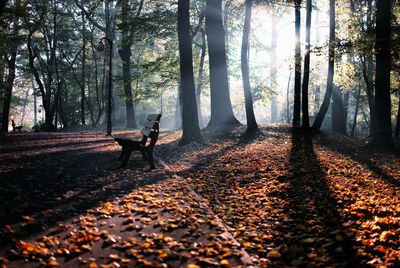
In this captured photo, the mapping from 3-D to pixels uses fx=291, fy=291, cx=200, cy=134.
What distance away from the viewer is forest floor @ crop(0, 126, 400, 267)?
3.18 m

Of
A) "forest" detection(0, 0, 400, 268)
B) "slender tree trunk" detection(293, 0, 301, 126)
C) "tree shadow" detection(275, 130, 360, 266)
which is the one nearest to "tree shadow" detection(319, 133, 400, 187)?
"forest" detection(0, 0, 400, 268)

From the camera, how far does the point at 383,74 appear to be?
33.1ft

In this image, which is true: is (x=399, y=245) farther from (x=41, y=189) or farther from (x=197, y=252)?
(x=41, y=189)

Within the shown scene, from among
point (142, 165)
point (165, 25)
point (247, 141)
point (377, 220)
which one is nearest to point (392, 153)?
point (247, 141)

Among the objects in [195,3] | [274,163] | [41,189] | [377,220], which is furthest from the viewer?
[195,3]

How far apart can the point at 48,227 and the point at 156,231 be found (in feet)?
4.37

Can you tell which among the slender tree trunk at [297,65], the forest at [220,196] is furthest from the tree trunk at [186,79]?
the slender tree trunk at [297,65]

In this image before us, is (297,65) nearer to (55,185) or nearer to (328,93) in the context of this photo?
(328,93)

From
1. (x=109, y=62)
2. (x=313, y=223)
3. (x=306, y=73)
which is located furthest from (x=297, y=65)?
(x=109, y=62)

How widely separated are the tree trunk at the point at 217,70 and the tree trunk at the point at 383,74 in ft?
20.7

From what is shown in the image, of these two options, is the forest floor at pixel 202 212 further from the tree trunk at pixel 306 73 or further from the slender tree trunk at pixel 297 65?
the slender tree trunk at pixel 297 65

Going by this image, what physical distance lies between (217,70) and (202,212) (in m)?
11.0

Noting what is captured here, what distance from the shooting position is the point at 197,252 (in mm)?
3246

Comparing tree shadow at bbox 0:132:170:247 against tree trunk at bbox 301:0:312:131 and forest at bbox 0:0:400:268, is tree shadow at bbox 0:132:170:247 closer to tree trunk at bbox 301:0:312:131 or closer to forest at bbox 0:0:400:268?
forest at bbox 0:0:400:268
